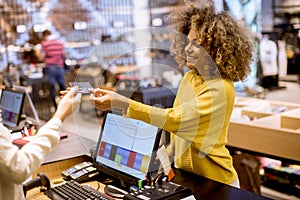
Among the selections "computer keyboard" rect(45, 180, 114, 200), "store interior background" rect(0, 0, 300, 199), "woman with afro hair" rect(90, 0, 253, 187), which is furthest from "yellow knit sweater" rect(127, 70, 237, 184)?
"store interior background" rect(0, 0, 300, 199)

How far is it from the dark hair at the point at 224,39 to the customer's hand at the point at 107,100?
0.47 meters

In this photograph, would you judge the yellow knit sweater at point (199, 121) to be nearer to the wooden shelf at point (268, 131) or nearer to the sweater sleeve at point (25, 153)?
the sweater sleeve at point (25, 153)

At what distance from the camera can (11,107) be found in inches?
127

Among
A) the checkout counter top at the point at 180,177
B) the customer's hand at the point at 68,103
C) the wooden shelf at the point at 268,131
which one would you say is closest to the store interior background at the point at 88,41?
the wooden shelf at the point at 268,131

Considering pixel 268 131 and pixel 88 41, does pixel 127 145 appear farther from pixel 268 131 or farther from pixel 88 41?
pixel 88 41

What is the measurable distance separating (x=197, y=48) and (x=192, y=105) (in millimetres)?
290

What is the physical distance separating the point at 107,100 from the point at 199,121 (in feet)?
1.31

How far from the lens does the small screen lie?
5.49 feet

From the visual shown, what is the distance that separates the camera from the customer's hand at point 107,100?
62.9 inches

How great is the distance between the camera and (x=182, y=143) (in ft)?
6.03

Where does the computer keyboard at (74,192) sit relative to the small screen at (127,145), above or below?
below

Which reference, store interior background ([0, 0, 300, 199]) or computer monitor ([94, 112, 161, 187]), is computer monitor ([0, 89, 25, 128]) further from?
store interior background ([0, 0, 300, 199])

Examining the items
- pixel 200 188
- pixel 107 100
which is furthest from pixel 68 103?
pixel 200 188

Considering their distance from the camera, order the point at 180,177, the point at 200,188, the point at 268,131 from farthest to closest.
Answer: the point at 268,131 → the point at 180,177 → the point at 200,188
